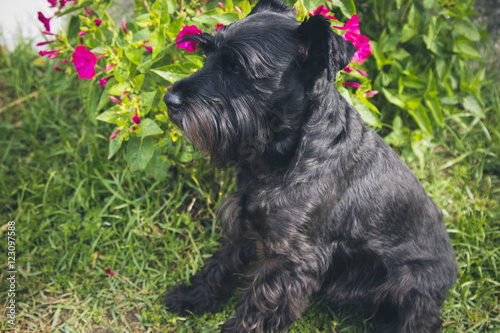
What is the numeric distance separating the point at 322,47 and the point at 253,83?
14.9 inches

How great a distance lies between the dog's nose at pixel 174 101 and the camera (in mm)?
2020

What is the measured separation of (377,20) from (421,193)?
1.60m

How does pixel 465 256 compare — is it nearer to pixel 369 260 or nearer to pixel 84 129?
pixel 369 260

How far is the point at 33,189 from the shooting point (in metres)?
3.33

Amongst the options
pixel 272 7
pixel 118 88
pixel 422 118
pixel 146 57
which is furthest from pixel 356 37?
pixel 118 88

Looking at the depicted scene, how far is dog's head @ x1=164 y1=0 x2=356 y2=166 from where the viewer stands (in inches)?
78.0

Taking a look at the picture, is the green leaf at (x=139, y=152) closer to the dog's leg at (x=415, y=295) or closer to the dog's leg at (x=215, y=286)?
the dog's leg at (x=215, y=286)

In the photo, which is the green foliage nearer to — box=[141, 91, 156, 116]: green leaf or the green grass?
the green grass

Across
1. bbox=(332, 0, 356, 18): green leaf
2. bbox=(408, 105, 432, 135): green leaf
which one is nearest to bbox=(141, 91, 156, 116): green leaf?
bbox=(332, 0, 356, 18): green leaf

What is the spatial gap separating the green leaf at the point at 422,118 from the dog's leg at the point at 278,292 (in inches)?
63.3

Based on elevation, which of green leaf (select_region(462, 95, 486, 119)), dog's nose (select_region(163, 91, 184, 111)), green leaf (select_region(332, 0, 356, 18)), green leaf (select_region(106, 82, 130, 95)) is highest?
green leaf (select_region(332, 0, 356, 18))

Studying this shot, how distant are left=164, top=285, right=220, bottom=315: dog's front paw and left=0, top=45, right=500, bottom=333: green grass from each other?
0.19ft

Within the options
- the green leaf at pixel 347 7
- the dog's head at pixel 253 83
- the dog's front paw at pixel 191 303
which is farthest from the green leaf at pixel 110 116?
the green leaf at pixel 347 7

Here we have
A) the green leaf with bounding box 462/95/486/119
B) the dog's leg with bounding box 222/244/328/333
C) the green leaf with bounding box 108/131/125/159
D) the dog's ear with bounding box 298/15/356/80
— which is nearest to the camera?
the dog's ear with bounding box 298/15/356/80
